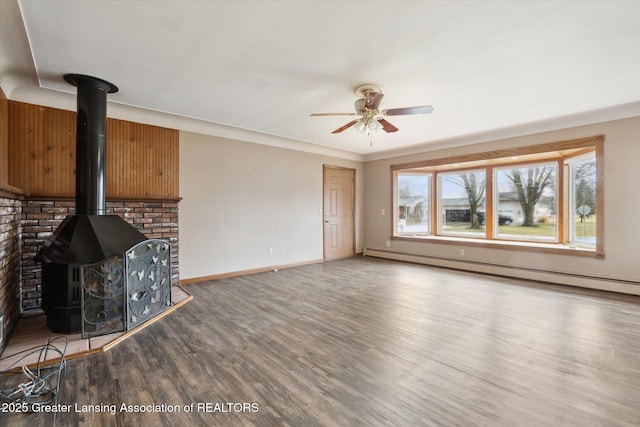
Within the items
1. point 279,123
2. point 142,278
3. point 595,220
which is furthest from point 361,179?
point 142,278

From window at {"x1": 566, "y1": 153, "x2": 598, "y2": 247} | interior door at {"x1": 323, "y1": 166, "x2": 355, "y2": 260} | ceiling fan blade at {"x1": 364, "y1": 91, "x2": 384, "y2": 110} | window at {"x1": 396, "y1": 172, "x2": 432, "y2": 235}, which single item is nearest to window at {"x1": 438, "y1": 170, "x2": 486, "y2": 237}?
window at {"x1": 396, "y1": 172, "x2": 432, "y2": 235}

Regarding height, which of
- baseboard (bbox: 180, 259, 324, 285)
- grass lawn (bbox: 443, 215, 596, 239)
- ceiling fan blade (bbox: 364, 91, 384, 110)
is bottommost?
baseboard (bbox: 180, 259, 324, 285)

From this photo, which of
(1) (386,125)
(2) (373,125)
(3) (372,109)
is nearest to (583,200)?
(1) (386,125)

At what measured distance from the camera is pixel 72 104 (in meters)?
3.42

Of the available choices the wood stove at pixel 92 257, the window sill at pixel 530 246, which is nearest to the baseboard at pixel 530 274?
the window sill at pixel 530 246

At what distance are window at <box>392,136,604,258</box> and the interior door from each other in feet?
3.53

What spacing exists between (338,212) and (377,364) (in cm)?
463

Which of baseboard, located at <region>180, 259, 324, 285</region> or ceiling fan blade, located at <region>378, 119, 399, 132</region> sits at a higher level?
ceiling fan blade, located at <region>378, 119, 399, 132</region>

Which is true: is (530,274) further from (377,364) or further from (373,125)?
(377,364)

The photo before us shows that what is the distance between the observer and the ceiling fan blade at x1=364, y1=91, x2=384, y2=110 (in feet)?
9.77

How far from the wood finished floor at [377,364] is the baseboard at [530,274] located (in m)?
0.37

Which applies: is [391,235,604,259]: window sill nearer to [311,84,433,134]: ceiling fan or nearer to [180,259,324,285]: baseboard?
[180,259,324,285]: baseboard

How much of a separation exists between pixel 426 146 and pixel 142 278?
5430 mm

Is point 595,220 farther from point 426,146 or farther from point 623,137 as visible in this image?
point 426,146
